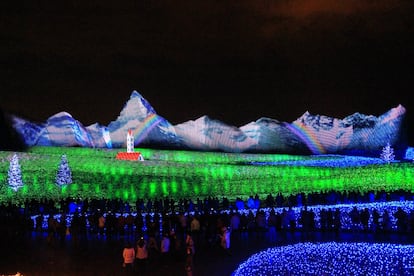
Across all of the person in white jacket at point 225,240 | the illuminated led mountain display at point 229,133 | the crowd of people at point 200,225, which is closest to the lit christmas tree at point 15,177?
the illuminated led mountain display at point 229,133

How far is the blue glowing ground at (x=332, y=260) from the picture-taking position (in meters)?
16.5

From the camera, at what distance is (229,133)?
5303 centimetres

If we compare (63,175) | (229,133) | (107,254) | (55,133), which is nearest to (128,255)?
(107,254)

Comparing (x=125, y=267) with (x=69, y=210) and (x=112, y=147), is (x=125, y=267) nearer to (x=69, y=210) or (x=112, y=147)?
(x=69, y=210)

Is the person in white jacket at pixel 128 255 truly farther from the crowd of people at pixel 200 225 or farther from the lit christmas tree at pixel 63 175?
the lit christmas tree at pixel 63 175

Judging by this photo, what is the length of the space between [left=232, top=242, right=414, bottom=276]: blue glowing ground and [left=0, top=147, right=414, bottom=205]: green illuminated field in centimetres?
1696

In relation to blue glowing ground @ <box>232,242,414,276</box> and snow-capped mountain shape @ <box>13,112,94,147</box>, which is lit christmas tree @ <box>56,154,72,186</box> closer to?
snow-capped mountain shape @ <box>13,112,94,147</box>

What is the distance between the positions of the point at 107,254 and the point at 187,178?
75.9 feet

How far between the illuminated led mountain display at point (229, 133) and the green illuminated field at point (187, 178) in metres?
2.16

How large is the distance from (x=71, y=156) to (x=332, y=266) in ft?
108

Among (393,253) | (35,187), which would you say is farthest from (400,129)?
(393,253)

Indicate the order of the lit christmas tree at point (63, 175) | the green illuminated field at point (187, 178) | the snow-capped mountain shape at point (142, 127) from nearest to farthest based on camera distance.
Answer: the green illuminated field at point (187, 178) → the lit christmas tree at point (63, 175) → the snow-capped mountain shape at point (142, 127)

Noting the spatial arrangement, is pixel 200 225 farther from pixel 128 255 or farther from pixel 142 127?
pixel 142 127

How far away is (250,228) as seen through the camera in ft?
75.0
